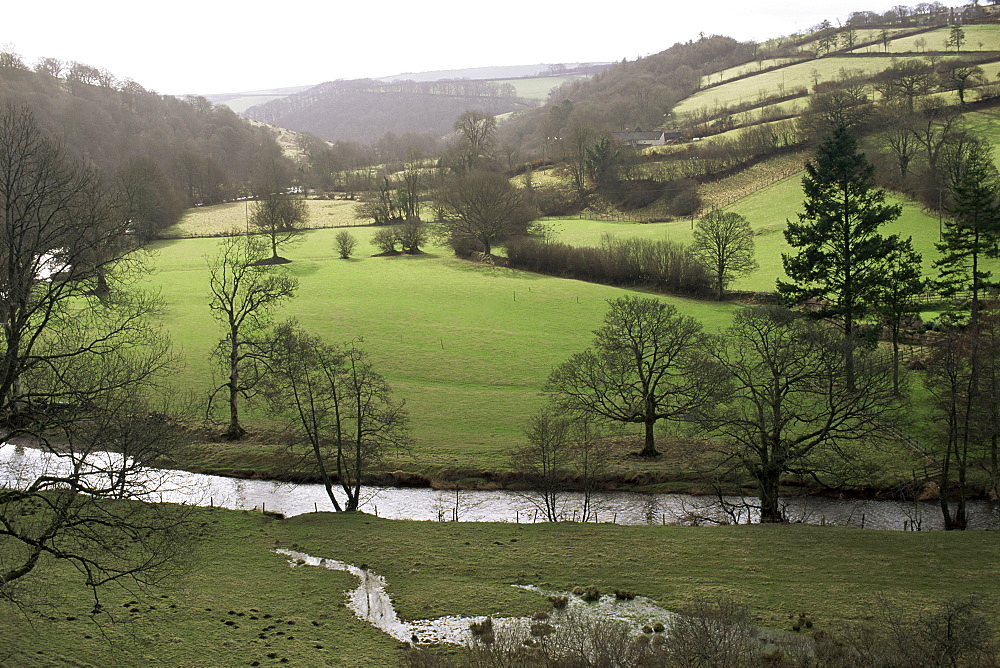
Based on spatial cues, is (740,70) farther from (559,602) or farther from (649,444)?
(559,602)

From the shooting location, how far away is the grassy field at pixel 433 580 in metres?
18.2

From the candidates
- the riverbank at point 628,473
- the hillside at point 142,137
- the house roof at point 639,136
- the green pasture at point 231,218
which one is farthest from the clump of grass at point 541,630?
the house roof at point 639,136

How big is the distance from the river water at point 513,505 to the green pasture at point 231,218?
7276cm

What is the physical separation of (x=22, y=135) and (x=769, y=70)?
178035 millimetres

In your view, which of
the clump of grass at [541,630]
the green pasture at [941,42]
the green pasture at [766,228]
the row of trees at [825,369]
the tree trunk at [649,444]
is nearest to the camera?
the clump of grass at [541,630]

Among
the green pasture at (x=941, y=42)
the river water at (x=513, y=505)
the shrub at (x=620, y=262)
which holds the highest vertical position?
the green pasture at (x=941, y=42)

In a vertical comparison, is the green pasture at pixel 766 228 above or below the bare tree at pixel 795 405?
above

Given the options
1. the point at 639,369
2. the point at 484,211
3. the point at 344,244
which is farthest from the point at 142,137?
the point at 639,369

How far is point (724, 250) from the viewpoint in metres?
68.8

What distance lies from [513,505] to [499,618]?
14437 millimetres

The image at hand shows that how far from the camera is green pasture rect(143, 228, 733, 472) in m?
43.5

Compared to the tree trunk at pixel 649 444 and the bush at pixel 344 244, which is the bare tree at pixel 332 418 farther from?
the bush at pixel 344 244

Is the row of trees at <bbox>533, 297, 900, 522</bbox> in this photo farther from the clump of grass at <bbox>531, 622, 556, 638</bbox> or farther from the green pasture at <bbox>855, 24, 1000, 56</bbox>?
the green pasture at <bbox>855, 24, 1000, 56</bbox>

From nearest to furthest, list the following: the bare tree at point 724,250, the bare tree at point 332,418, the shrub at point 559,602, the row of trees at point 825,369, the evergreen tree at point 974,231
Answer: the shrub at point 559,602 < the row of trees at point 825,369 < the bare tree at point 332,418 < the evergreen tree at point 974,231 < the bare tree at point 724,250
